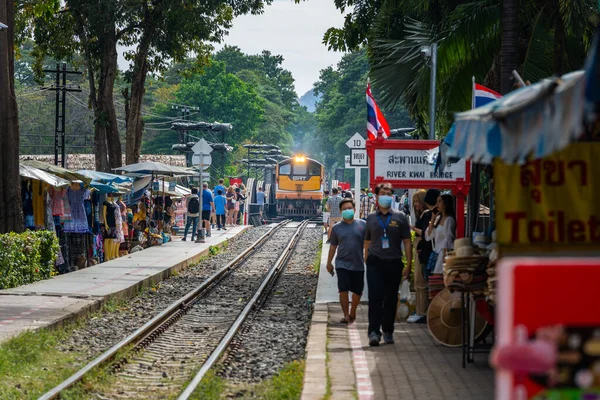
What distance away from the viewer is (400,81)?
1969 centimetres

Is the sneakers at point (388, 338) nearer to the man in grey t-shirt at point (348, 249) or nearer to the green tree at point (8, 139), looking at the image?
the man in grey t-shirt at point (348, 249)

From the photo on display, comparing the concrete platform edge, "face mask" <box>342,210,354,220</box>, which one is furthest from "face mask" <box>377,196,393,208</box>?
the concrete platform edge

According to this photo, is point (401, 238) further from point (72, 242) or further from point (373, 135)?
point (72, 242)

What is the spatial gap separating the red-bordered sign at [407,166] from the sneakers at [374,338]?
3.03 meters

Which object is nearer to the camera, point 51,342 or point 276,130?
point 51,342

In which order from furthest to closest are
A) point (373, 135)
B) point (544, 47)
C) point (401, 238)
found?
point (373, 135)
point (544, 47)
point (401, 238)

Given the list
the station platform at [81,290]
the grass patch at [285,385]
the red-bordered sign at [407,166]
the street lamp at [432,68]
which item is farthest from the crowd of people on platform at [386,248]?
the station platform at [81,290]

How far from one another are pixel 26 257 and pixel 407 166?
7.81 metres

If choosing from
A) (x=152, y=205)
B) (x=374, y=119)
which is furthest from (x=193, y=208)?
(x=374, y=119)

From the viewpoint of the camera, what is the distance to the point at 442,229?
12.4 meters

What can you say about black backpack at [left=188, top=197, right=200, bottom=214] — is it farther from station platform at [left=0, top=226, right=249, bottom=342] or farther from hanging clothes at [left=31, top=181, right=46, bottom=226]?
hanging clothes at [left=31, top=181, right=46, bottom=226]

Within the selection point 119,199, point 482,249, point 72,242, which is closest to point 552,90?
point 482,249

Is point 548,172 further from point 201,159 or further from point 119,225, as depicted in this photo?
point 201,159

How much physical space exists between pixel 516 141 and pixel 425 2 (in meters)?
12.3
